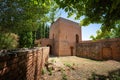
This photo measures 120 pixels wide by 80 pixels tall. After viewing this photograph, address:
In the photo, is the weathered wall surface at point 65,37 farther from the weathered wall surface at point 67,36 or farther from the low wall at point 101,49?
the low wall at point 101,49

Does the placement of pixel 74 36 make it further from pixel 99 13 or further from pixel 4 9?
pixel 99 13

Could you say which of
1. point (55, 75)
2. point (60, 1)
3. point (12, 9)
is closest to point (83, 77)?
point (55, 75)

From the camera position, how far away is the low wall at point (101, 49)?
18719 millimetres

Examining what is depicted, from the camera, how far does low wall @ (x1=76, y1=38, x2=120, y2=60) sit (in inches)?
737

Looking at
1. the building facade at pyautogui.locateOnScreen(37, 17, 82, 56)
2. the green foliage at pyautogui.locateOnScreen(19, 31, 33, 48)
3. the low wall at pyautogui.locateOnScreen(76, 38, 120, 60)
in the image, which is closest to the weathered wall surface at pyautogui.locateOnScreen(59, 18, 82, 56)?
the building facade at pyautogui.locateOnScreen(37, 17, 82, 56)

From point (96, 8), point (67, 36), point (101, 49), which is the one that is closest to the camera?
point (96, 8)

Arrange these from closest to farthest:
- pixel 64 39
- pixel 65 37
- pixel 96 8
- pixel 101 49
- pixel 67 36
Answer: pixel 96 8, pixel 101 49, pixel 64 39, pixel 65 37, pixel 67 36

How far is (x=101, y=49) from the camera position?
67.6ft

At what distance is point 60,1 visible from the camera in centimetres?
446

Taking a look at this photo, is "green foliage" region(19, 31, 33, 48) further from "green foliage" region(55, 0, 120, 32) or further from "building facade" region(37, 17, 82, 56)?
"green foliage" region(55, 0, 120, 32)

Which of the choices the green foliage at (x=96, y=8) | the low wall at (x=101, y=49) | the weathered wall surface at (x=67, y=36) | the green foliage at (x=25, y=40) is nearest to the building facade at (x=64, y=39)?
the weathered wall surface at (x=67, y=36)

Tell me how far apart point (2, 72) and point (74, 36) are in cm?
2575

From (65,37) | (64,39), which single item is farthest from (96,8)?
(65,37)

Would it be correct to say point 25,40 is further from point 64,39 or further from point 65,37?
point 65,37
